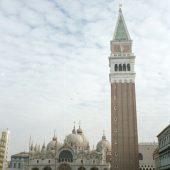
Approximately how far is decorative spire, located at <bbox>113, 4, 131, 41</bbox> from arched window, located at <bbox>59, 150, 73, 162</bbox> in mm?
33220

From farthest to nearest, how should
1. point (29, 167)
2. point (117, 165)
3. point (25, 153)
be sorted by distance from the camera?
1. point (25, 153)
2. point (29, 167)
3. point (117, 165)

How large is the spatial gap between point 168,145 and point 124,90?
28.6m

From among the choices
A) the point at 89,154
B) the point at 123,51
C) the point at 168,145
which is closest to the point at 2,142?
the point at 89,154

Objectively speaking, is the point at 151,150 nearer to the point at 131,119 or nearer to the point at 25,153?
the point at 131,119

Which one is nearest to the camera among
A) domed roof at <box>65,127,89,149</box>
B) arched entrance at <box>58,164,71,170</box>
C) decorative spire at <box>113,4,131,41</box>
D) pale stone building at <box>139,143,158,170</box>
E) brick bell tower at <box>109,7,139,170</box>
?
brick bell tower at <box>109,7,139,170</box>

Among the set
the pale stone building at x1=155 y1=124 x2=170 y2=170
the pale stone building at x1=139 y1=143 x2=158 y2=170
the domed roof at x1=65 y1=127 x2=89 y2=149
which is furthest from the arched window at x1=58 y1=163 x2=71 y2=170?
the pale stone building at x1=155 y1=124 x2=170 y2=170

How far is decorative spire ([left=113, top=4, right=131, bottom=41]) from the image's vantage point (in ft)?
245

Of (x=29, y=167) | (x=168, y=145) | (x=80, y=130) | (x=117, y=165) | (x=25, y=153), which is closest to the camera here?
(x=168, y=145)

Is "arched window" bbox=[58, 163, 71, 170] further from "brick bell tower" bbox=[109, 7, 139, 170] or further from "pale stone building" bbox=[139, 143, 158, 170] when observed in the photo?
"pale stone building" bbox=[139, 143, 158, 170]

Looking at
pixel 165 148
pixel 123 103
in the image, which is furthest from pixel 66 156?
pixel 165 148

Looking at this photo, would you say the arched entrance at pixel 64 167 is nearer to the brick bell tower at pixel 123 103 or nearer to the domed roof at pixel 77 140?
the domed roof at pixel 77 140

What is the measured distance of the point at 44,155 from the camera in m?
82.0

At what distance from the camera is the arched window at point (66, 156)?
8103 cm

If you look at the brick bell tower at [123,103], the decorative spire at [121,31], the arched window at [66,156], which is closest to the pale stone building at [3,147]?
the arched window at [66,156]
